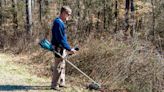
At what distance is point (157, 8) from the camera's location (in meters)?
33.9

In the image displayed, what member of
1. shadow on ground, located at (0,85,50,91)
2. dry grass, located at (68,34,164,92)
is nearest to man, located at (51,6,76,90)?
shadow on ground, located at (0,85,50,91)

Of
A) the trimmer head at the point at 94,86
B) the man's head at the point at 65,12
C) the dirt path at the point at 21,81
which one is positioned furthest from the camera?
the trimmer head at the point at 94,86

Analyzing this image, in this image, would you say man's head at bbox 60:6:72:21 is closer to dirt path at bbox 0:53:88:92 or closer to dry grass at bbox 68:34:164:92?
dirt path at bbox 0:53:88:92

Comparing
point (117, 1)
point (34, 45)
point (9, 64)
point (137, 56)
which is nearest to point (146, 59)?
point (137, 56)

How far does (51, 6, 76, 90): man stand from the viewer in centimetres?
839

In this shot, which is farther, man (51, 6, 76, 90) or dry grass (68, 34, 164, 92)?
dry grass (68, 34, 164, 92)

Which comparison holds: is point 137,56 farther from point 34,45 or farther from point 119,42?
point 34,45

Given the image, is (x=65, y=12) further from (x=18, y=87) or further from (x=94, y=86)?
(x=18, y=87)

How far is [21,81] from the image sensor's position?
995 centimetres

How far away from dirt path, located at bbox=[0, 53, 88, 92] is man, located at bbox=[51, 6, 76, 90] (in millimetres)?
355

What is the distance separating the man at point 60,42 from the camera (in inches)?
330

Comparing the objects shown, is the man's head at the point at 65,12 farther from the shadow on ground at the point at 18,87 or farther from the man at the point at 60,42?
the shadow on ground at the point at 18,87

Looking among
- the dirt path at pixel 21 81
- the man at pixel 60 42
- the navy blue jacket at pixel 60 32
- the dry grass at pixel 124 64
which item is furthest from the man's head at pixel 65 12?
the dry grass at pixel 124 64

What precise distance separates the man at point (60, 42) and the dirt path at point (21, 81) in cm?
35
